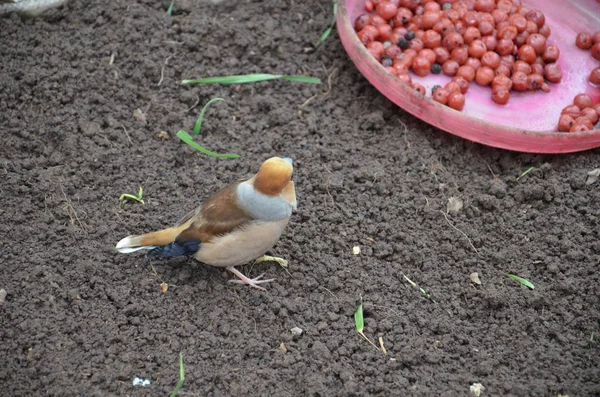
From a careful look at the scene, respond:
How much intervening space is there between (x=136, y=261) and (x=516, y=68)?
3092 millimetres

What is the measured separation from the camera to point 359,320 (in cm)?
384

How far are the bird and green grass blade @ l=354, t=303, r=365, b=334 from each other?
64 cm

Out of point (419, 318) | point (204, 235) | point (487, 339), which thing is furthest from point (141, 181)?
point (487, 339)

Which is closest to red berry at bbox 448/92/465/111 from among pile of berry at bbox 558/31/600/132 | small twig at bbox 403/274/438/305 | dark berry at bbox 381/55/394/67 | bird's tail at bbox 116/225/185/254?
dark berry at bbox 381/55/394/67

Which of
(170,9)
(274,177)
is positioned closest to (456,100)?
(274,177)

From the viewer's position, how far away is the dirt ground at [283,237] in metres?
3.65

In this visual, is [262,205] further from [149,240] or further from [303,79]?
[303,79]

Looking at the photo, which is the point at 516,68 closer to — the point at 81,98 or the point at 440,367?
the point at 440,367

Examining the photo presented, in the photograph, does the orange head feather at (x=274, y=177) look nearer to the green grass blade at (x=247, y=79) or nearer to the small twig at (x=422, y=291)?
the small twig at (x=422, y=291)

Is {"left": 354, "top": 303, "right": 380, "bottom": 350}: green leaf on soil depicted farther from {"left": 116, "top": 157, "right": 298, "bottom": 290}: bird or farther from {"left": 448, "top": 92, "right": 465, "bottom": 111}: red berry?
{"left": 448, "top": 92, "right": 465, "bottom": 111}: red berry

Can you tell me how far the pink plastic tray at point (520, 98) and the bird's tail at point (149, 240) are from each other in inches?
73.2

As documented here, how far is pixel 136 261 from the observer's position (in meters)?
4.07

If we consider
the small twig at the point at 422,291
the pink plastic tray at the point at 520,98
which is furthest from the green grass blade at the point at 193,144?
the small twig at the point at 422,291

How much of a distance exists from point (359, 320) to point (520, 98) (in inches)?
89.5
